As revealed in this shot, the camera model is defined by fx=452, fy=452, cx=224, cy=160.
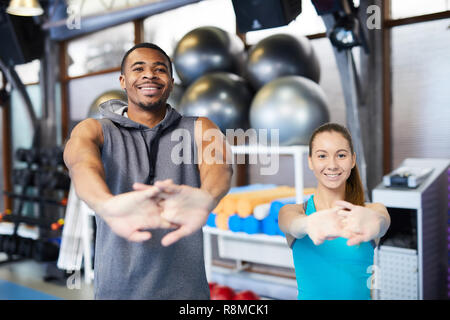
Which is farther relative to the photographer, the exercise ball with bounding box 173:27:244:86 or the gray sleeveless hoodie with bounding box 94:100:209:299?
the exercise ball with bounding box 173:27:244:86

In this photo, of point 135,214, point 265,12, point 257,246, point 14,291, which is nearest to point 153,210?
point 135,214

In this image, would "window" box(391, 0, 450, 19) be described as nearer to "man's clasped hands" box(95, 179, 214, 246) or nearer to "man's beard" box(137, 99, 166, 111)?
"man's beard" box(137, 99, 166, 111)

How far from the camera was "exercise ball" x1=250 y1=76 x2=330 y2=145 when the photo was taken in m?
1.96

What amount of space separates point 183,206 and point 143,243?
0.70 ft

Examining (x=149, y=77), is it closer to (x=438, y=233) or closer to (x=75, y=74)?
(x=438, y=233)

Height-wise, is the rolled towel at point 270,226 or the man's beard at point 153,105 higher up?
the man's beard at point 153,105

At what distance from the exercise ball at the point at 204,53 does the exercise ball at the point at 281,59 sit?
0.62 feet

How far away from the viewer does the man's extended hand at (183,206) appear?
0.62 m

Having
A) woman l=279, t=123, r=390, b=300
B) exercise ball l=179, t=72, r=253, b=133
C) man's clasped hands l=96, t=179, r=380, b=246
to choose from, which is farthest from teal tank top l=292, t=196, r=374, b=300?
exercise ball l=179, t=72, r=253, b=133

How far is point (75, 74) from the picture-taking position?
500 centimetres

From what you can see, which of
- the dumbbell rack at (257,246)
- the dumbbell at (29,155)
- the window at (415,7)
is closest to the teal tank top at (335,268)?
the dumbbell rack at (257,246)

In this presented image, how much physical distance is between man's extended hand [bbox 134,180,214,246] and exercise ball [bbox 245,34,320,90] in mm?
1928

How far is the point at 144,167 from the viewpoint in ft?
2.62

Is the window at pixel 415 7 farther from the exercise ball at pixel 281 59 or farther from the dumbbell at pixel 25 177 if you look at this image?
the dumbbell at pixel 25 177
